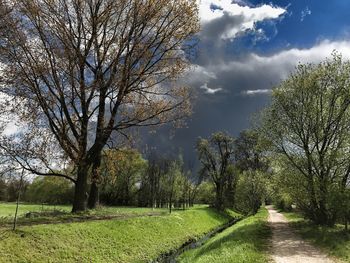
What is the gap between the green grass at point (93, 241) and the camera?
1678cm

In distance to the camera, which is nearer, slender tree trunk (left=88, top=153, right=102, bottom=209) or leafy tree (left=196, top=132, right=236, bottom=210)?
slender tree trunk (left=88, top=153, right=102, bottom=209)

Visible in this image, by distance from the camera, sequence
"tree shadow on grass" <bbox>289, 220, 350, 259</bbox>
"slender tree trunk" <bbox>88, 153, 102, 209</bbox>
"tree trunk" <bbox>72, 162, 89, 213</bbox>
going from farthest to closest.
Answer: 1. "slender tree trunk" <bbox>88, 153, 102, 209</bbox>
2. "tree trunk" <bbox>72, 162, 89, 213</bbox>
3. "tree shadow on grass" <bbox>289, 220, 350, 259</bbox>

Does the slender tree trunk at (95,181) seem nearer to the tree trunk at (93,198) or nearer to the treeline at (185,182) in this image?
the tree trunk at (93,198)

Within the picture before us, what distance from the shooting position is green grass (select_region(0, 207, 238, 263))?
1678 cm

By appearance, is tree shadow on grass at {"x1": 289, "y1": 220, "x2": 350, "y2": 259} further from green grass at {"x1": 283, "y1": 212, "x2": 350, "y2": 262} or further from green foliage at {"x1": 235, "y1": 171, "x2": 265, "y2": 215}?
green foliage at {"x1": 235, "y1": 171, "x2": 265, "y2": 215}

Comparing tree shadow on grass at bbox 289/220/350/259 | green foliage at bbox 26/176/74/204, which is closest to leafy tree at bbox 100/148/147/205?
green foliage at bbox 26/176/74/204

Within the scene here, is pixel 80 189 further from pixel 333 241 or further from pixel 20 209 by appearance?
pixel 20 209

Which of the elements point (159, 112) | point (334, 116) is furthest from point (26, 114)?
point (334, 116)

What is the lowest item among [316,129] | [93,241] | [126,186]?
[93,241]

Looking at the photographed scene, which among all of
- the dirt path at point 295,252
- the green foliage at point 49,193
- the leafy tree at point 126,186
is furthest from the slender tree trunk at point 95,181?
the green foliage at point 49,193

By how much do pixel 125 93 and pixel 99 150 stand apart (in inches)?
204

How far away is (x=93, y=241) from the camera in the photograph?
2145 centimetres

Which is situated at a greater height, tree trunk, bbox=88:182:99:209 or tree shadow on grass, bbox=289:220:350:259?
tree trunk, bbox=88:182:99:209

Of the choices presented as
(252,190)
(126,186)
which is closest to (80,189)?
(252,190)
